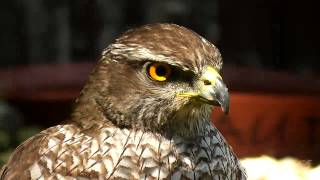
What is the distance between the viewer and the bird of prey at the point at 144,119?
10.2 feet

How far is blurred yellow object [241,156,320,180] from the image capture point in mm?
4382

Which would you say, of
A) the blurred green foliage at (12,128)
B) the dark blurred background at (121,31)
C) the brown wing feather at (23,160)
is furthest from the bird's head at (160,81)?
the dark blurred background at (121,31)

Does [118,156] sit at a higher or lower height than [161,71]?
lower

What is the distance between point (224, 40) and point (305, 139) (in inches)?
119

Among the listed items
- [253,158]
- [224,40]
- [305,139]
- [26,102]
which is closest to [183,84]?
[253,158]

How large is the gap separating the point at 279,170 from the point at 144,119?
55.6 inches

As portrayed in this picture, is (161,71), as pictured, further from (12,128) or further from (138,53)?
(12,128)

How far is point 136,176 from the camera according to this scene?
127 inches

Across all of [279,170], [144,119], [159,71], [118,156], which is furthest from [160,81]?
[279,170]

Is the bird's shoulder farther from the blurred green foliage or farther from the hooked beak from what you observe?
the blurred green foliage

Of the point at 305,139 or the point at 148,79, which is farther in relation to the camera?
the point at 305,139

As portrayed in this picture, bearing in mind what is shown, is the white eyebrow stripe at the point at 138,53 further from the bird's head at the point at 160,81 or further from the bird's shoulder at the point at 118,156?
the bird's shoulder at the point at 118,156

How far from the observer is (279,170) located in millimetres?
4477

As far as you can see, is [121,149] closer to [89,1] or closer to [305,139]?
[305,139]
